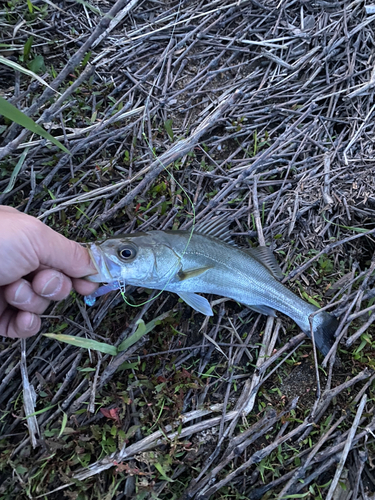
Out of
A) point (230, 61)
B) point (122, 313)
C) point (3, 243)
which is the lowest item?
point (122, 313)

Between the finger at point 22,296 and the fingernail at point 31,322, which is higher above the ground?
the finger at point 22,296

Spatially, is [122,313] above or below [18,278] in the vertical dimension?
below

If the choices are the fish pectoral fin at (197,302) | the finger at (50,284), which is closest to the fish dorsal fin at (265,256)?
the fish pectoral fin at (197,302)

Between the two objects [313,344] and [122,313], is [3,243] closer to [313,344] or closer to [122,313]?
[122,313]

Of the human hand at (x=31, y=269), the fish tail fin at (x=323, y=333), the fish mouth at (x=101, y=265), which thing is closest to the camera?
the human hand at (x=31, y=269)

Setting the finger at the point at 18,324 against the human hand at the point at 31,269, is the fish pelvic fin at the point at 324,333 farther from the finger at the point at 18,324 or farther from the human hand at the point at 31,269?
the finger at the point at 18,324

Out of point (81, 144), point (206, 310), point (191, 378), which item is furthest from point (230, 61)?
point (191, 378)

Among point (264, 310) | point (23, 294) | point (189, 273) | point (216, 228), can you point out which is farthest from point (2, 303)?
point (264, 310)
